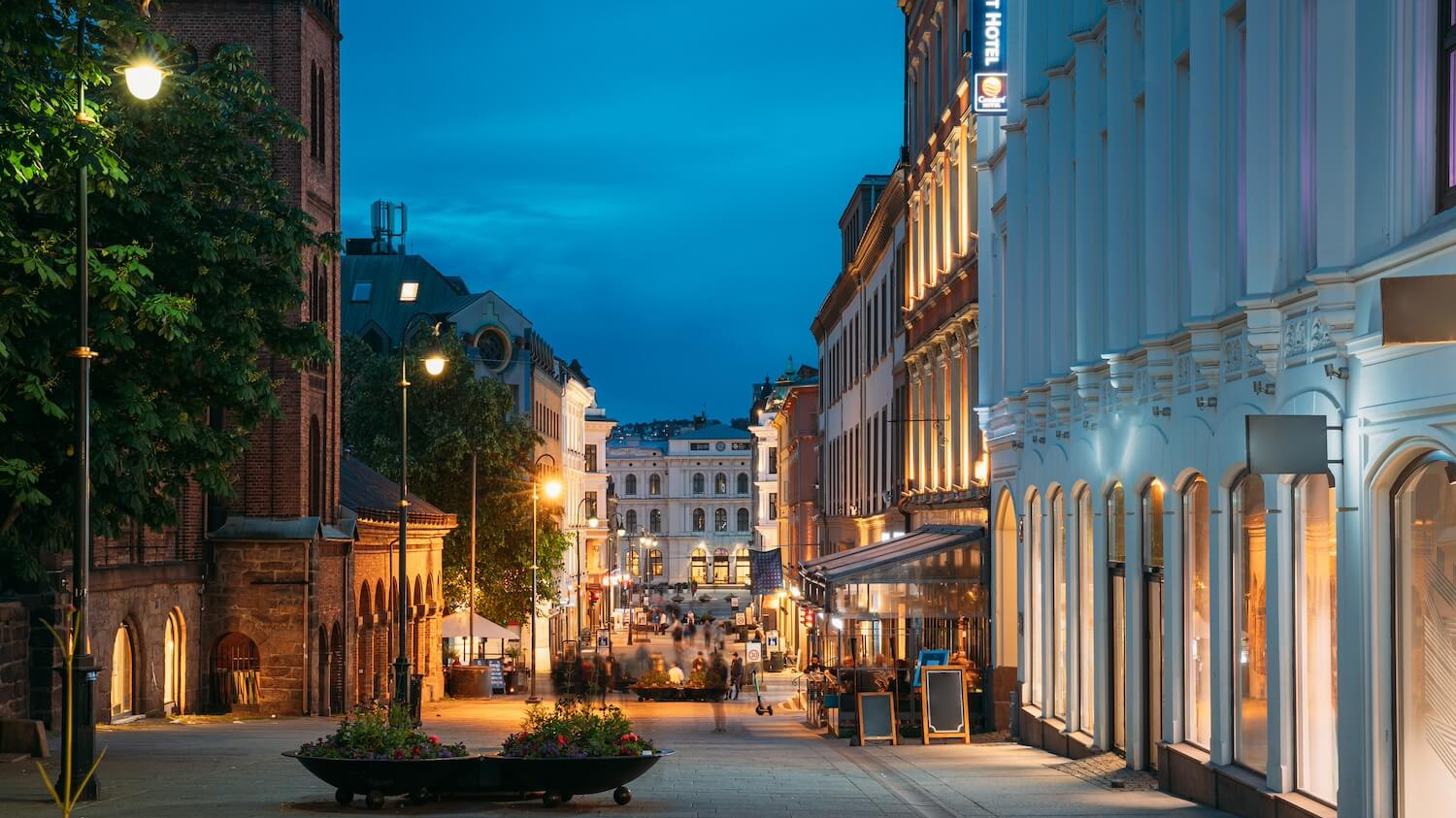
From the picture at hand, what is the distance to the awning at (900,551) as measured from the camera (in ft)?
99.9

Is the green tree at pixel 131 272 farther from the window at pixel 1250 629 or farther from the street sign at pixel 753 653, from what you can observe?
the street sign at pixel 753 653

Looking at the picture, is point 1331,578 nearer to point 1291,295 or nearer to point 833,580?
point 1291,295

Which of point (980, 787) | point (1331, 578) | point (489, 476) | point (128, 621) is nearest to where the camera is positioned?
point (1331, 578)

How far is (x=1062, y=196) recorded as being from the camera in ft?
76.2

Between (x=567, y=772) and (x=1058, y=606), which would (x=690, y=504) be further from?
(x=567, y=772)

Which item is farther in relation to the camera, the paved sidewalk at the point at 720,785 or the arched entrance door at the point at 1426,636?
the paved sidewalk at the point at 720,785

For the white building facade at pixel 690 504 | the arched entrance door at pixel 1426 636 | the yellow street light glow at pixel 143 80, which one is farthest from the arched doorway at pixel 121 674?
the white building facade at pixel 690 504

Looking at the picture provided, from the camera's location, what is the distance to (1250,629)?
15703mm

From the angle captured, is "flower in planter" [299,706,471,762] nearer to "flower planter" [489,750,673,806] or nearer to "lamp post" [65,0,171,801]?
"flower planter" [489,750,673,806]

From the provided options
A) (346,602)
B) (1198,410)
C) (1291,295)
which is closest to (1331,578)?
(1291,295)

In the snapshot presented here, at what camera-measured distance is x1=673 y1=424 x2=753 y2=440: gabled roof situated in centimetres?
18338

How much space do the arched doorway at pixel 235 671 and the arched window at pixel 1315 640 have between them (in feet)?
98.0

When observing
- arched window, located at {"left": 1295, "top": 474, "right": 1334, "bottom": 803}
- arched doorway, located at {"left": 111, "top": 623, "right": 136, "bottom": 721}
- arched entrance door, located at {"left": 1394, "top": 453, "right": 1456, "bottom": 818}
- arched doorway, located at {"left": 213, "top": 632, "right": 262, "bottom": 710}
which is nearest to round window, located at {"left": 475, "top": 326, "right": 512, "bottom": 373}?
arched doorway, located at {"left": 213, "top": 632, "right": 262, "bottom": 710}

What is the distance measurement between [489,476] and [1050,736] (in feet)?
140
